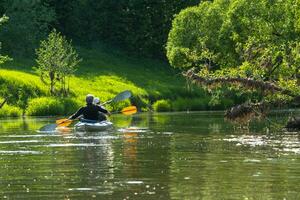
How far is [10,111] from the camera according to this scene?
2719 inches

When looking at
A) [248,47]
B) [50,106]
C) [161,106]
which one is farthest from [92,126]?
[161,106]

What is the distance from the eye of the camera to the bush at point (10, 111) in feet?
224

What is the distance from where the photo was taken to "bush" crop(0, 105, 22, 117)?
68375mm

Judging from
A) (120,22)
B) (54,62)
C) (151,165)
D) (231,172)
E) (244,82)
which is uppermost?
(120,22)

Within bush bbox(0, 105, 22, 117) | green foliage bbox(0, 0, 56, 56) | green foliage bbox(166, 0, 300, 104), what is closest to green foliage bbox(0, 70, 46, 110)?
bush bbox(0, 105, 22, 117)

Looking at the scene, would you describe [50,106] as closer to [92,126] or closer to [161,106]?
[161,106]

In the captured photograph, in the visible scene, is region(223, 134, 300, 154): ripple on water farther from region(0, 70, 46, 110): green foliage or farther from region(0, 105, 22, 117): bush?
region(0, 70, 46, 110): green foliage

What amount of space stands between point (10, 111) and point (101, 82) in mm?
19386

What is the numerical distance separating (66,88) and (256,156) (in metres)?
51.2

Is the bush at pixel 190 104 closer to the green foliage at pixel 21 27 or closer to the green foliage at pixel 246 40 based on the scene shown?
the green foliage at pixel 246 40

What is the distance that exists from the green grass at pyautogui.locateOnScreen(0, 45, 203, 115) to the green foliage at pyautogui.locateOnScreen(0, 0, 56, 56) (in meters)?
1.70

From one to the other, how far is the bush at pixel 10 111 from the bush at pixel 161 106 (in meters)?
13.9

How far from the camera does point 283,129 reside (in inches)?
1750

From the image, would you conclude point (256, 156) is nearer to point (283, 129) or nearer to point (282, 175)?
point (282, 175)
